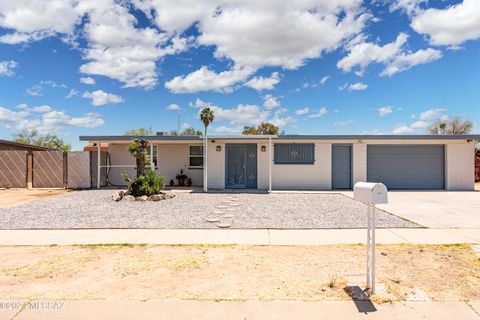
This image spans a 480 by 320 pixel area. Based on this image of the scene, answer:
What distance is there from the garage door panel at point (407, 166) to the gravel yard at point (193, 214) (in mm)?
4941

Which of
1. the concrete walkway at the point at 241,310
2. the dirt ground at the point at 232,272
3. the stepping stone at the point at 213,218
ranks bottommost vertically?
the concrete walkway at the point at 241,310

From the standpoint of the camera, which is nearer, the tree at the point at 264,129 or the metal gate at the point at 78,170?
the metal gate at the point at 78,170

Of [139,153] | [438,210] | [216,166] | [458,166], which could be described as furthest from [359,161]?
[139,153]

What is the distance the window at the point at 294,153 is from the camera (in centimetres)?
1547

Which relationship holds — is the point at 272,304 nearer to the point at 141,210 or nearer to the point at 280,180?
the point at 141,210

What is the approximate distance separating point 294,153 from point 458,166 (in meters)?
8.06

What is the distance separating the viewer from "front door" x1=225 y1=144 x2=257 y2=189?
→ 15672 mm

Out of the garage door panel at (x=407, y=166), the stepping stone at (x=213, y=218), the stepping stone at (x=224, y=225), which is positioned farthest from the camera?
the garage door panel at (x=407, y=166)

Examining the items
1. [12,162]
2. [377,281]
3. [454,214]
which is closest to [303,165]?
[454,214]

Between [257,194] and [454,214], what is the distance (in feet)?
23.4

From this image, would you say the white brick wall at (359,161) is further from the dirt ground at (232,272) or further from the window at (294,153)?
the dirt ground at (232,272)

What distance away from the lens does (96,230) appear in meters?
7.04

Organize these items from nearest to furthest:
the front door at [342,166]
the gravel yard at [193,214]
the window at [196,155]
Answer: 1. the gravel yard at [193,214]
2. the front door at [342,166]
3. the window at [196,155]

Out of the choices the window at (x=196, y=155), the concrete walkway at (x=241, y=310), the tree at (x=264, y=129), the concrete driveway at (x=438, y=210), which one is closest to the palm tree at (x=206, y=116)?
the tree at (x=264, y=129)
